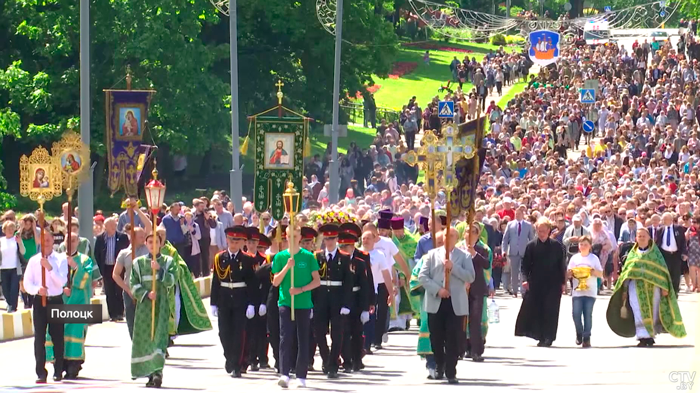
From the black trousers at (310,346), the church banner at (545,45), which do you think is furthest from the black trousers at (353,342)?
the church banner at (545,45)

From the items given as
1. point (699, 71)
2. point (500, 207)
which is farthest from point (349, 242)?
point (699, 71)

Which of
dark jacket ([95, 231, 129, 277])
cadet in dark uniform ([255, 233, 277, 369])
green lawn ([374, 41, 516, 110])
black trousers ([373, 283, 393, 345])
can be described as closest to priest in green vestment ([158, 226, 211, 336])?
cadet in dark uniform ([255, 233, 277, 369])

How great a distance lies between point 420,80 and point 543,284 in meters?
61.0

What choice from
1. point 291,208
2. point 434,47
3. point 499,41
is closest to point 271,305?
point 291,208

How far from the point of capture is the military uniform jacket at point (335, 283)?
18.9m

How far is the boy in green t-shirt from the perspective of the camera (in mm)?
17859

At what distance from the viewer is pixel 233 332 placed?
62.1 ft

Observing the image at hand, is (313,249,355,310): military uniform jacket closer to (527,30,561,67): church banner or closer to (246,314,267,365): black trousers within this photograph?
(246,314,267,365): black trousers

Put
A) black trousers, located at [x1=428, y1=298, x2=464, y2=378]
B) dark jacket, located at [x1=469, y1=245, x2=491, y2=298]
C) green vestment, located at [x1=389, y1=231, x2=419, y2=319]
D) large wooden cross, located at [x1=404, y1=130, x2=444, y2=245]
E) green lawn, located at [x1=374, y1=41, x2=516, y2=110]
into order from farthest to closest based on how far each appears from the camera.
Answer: green lawn, located at [x1=374, y1=41, x2=516, y2=110]
green vestment, located at [x1=389, y1=231, x2=419, y2=319]
dark jacket, located at [x1=469, y1=245, x2=491, y2=298]
large wooden cross, located at [x1=404, y1=130, x2=444, y2=245]
black trousers, located at [x1=428, y1=298, x2=464, y2=378]

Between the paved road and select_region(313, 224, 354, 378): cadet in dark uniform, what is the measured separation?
337 mm

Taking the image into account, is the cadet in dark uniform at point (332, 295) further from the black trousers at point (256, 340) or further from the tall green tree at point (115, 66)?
the tall green tree at point (115, 66)

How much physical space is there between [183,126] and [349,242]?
2913 cm

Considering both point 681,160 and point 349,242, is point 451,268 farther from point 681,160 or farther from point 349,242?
point 681,160

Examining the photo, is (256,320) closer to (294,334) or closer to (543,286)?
(294,334)
